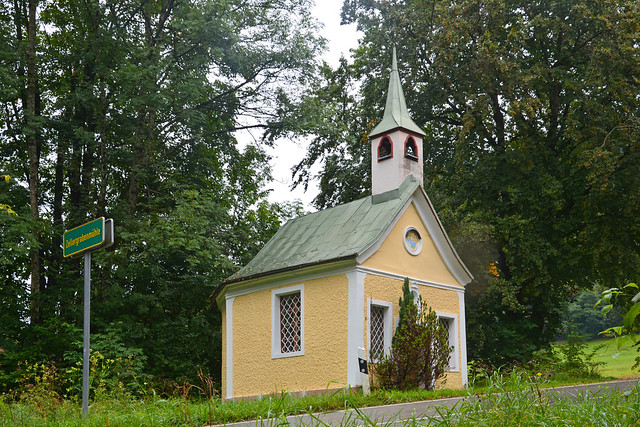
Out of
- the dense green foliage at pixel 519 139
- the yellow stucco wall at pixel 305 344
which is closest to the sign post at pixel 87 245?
the yellow stucco wall at pixel 305 344

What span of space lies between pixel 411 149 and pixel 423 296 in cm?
371

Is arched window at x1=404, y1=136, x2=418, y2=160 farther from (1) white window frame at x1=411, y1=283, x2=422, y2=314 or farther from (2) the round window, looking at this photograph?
(1) white window frame at x1=411, y1=283, x2=422, y2=314

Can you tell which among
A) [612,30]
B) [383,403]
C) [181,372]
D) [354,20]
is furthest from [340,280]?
[354,20]

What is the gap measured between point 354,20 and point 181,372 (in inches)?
542

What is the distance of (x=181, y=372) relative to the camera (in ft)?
66.7

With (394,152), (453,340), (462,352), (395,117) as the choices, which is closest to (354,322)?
(453,340)

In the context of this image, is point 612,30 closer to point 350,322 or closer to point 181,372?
point 350,322

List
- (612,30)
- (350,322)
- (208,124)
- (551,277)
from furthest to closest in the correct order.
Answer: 1. (208,124)
2. (551,277)
3. (612,30)
4. (350,322)

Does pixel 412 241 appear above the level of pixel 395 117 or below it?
below

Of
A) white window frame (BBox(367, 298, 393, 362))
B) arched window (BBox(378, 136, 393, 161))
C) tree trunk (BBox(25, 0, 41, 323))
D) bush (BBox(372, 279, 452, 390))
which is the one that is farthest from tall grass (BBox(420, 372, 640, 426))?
tree trunk (BBox(25, 0, 41, 323))

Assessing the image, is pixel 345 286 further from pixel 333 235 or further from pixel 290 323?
pixel 333 235

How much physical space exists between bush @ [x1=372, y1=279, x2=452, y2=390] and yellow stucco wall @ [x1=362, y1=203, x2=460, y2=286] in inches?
51.2

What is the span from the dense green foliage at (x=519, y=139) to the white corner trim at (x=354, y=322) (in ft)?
23.2

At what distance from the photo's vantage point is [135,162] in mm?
21969
